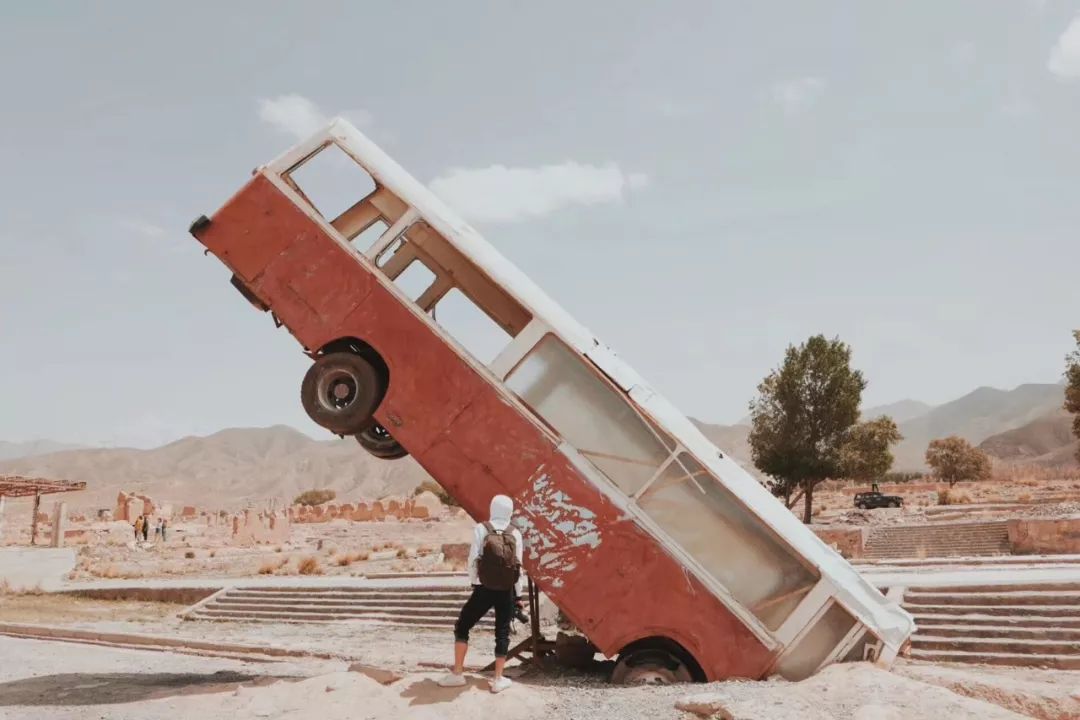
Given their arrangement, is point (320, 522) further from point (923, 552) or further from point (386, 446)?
point (386, 446)

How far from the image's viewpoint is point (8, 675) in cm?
860

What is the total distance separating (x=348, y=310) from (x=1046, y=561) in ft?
53.0

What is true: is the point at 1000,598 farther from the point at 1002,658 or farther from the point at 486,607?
the point at 486,607

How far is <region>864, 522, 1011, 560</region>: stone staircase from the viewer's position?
24.1 meters

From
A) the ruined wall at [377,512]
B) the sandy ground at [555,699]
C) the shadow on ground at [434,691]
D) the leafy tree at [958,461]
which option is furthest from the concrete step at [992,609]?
the leafy tree at [958,461]

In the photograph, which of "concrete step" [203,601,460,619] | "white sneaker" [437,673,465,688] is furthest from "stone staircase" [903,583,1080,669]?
"concrete step" [203,601,460,619]

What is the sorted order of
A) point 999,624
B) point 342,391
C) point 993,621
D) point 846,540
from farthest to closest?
point 846,540, point 993,621, point 999,624, point 342,391

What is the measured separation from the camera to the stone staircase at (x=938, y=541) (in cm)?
2415

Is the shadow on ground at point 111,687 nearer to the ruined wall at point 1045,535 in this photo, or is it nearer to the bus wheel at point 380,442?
the bus wheel at point 380,442

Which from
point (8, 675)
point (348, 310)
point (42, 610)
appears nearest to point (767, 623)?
point (348, 310)

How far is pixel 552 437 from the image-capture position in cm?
671

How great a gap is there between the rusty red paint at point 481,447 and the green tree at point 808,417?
104 feet

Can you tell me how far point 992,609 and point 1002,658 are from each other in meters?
1.52

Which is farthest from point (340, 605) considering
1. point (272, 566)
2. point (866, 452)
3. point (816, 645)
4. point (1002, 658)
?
point (866, 452)
